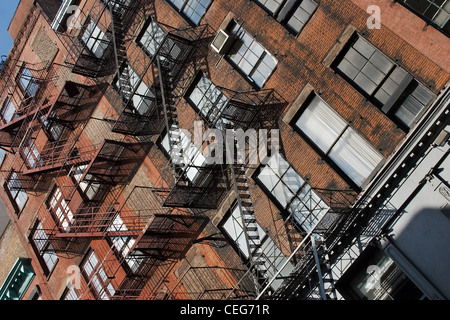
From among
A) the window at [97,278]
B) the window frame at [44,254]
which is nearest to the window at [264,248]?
the window at [97,278]

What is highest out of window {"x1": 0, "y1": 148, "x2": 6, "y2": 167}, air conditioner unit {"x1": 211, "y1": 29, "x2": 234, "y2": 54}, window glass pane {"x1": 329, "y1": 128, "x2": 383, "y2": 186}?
window {"x1": 0, "y1": 148, "x2": 6, "y2": 167}

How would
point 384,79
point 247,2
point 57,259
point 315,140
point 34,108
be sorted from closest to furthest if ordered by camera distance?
point 384,79
point 315,140
point 247,2
point 57,259
point 34,108

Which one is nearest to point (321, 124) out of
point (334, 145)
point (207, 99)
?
point (334, 145)

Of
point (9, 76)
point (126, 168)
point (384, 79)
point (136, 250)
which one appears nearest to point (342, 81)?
point (384, 79)

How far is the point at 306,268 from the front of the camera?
16047mm

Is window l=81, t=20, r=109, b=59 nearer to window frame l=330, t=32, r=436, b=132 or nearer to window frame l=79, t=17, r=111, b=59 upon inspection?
window frame l=79, t=17, r=111, b=59

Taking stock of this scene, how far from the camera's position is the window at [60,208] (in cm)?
2783

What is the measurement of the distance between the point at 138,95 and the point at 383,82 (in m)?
11.8

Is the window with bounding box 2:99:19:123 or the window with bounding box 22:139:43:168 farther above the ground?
the window with bounding box 2:99:19:123

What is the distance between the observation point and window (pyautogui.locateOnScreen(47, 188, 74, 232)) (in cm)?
2783

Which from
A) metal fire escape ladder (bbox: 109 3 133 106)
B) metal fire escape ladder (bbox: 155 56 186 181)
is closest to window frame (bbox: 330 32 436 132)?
metal fire escape ladder (bbox: 155 56 186 181)

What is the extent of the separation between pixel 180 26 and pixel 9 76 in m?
18.4

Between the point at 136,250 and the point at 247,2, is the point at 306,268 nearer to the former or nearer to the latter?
the point at 136,250

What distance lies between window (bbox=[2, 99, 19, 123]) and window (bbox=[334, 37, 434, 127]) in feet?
84.5
